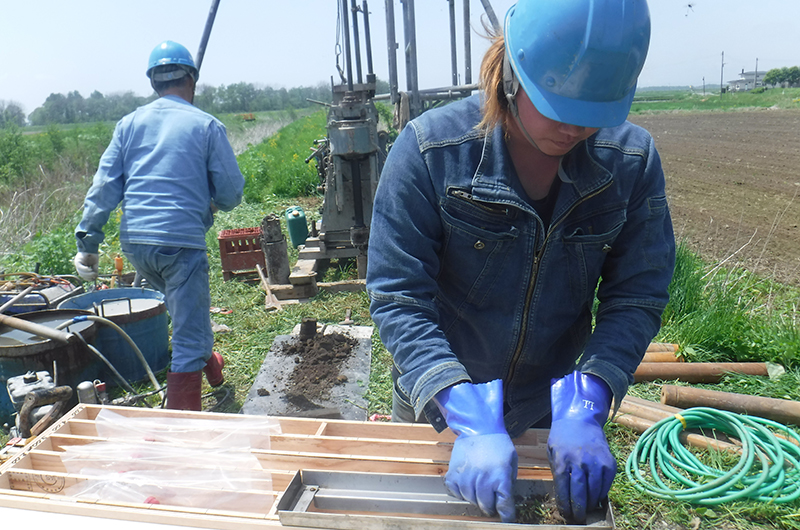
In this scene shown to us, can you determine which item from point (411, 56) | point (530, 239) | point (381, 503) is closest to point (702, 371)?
point (530, 239)

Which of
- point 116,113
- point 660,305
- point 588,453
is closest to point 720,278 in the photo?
point 660,305

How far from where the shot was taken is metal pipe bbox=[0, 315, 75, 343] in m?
3.61

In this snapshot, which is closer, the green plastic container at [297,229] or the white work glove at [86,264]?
the white work glove at [86,264]

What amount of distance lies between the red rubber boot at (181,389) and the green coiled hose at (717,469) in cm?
266

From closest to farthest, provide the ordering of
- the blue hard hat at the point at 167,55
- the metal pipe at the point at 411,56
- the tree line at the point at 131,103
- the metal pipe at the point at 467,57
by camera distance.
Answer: the blue hard hat at the point at 167,55, the metal pipe at the point at 411,56, the metal pipe at the point at 467,57, the tree line at the point at 131,103

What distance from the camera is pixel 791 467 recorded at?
2.98 m

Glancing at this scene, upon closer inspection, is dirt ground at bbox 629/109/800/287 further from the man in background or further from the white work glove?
the white work glove

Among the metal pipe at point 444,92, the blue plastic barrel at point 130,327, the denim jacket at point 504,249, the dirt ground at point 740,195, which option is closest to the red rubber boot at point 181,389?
the blue plastic barrel at point 130,327

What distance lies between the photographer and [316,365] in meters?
4.59

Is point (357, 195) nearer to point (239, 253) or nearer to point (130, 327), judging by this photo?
point (239, 253)

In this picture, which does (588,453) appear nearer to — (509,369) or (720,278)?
(509,369)

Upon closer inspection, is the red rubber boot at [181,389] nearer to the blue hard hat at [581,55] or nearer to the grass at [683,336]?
the grass at [683,336]

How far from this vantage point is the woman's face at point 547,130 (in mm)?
1421

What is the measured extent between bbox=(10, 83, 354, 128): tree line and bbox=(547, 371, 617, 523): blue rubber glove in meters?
16.9
